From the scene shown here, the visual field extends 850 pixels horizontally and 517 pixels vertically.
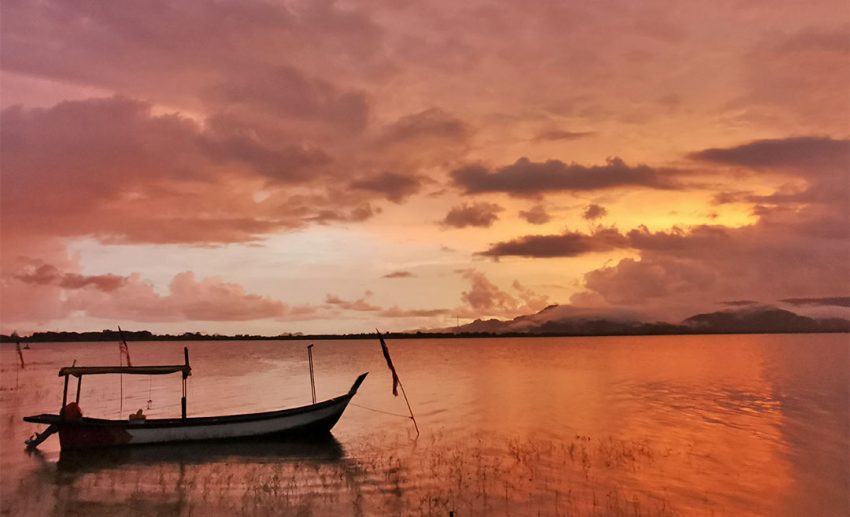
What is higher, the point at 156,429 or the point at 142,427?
the point at 142,427

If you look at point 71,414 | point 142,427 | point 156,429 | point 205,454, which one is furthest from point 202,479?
point 71,414

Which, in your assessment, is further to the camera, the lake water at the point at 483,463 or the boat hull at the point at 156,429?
the boat hull at the point at 156,429

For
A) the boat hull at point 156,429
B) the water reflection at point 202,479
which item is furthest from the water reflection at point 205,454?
the boat hull at point 156,429

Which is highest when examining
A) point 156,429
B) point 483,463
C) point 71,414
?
point 71,414

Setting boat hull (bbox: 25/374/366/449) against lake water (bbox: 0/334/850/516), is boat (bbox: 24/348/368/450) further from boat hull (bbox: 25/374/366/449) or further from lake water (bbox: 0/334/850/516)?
lake water (bbox: 0/334/850/516)

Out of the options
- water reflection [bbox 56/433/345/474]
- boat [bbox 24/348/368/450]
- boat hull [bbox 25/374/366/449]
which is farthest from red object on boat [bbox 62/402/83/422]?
water reflection [bbox 56/433/345/474]

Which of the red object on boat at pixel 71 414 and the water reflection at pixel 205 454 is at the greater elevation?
the red object on boat at pixel 71 414

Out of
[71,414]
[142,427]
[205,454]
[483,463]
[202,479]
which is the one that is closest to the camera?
[202,479]

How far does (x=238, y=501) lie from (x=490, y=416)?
24967 mm

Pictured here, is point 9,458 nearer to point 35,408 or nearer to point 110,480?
point 110,480

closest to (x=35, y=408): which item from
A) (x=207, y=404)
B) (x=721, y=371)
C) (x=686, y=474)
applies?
(x=207, y=404)

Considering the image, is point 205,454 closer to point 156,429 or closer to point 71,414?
point 156,429

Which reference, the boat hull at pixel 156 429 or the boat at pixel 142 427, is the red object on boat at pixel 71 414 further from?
the boat hull at pixel 156 429

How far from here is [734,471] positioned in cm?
2677
